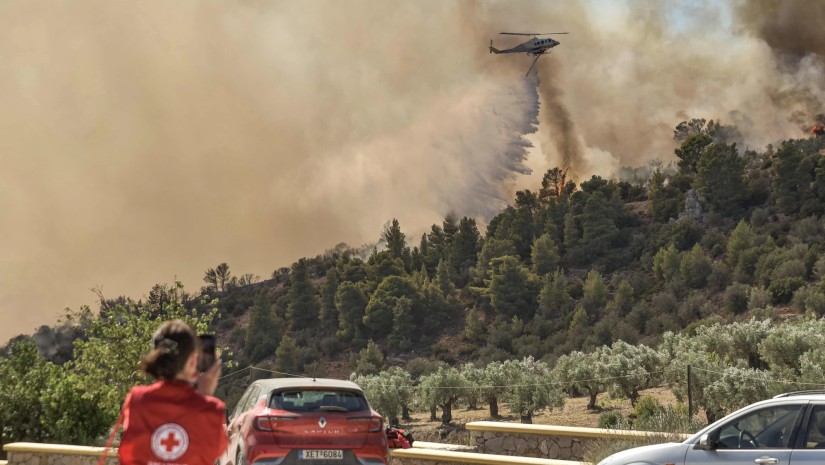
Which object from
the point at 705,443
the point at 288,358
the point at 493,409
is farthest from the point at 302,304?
the point at 705,443

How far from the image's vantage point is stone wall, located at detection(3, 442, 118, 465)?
1636 centimetres

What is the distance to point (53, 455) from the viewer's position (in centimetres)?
1667

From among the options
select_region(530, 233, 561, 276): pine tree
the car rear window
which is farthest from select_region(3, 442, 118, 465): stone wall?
select_region(530, 233, 561, 276): pine tree

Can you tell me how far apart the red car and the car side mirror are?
12.1 ft

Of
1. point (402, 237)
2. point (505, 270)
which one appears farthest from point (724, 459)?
point (402, 237)

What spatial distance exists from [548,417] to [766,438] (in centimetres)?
2407

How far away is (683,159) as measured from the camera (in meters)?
93.4

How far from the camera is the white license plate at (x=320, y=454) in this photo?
11.5 meters

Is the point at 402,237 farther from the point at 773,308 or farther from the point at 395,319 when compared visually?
the point at 773,308

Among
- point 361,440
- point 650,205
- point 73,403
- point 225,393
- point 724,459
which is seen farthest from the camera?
point 650,205

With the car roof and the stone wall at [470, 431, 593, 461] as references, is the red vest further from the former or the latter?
the stone wall at [470, 431, 593, 461]

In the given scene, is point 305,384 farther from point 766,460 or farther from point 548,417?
point 548,417

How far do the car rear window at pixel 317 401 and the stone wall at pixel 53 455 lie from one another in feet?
18.4

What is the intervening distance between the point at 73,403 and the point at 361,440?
9.55 meters
